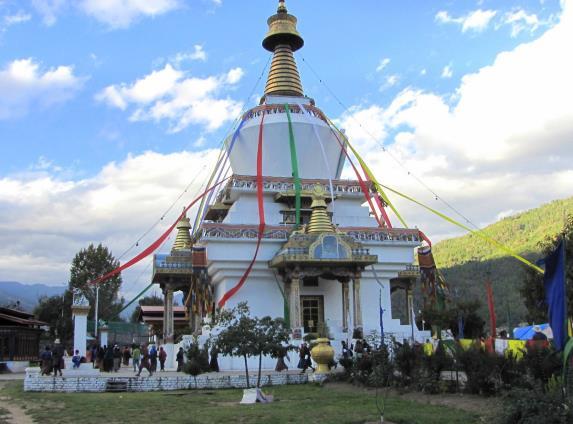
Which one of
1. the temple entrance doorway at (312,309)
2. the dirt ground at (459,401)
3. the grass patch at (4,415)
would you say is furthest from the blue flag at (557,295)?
the temple entrance doorway at (312,309)

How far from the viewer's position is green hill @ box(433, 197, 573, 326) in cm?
6019

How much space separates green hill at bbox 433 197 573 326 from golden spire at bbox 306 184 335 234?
30.7 metres

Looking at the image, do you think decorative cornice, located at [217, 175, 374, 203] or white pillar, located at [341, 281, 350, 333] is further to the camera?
decorative cornice, located at [217, 175, 374, 203]

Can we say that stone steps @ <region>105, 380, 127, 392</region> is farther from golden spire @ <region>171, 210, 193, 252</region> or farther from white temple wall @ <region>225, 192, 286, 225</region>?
golden spire @ <region>171, 210, 193, 252</region>

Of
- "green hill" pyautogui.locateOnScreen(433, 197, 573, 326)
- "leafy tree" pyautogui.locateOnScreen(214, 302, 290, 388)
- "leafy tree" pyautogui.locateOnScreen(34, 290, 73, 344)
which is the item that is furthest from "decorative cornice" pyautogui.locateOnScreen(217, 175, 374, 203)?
"green hill" pyautogui.locateOnScreen(433, 197, 573, 326)

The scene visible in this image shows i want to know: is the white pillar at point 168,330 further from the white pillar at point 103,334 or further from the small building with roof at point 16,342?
the small building with roof at point 16,342

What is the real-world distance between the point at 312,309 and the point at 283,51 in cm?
1563

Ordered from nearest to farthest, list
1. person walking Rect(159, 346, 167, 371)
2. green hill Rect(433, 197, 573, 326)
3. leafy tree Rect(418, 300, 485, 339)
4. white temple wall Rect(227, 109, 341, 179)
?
person walking Rect(159, 346, 167, 371)
leafy tree Rect(418, 300, 485, 339)
white temple wall Rect(227, 109, 341, 179)
green hill Rect(433, 197, 573, 326)

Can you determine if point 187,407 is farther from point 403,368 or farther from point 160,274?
point 160,274

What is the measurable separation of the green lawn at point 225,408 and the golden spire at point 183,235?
1507 centimetres

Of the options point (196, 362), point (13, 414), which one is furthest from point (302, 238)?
point (13, 414)

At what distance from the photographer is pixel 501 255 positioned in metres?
83.1

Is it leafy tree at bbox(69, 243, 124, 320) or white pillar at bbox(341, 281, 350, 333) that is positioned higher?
leafy tree at bbox(69, 243, 124, 320)

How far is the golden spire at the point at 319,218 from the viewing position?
84.6 feet
